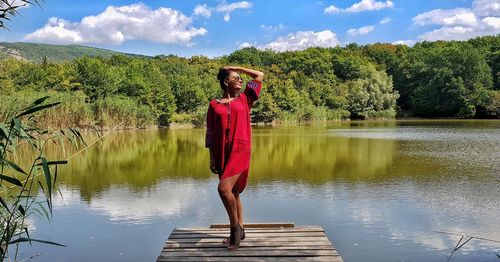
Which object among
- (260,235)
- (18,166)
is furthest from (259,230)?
(18,166)

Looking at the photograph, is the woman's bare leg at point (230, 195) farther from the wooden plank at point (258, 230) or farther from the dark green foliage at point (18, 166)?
the dark green foliage at point (18, 166)

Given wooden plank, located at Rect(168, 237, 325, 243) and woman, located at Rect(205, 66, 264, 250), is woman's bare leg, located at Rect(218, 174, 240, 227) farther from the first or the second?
wooden plank, located at Rect(168, 237, 325, 243)

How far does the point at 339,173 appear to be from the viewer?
11359 millimetres

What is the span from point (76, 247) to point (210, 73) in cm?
4662

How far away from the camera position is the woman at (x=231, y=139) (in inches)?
149

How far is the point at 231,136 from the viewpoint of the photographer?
381cm

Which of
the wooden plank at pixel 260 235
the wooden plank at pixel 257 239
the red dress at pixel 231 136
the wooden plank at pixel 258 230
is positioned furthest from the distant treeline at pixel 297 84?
the red dress at pixel 231 136

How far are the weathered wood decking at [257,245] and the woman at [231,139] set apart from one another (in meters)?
0.14

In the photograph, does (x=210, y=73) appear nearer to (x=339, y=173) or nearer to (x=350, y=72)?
(x=350, y=72)

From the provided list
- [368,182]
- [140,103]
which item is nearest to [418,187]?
[368,182]

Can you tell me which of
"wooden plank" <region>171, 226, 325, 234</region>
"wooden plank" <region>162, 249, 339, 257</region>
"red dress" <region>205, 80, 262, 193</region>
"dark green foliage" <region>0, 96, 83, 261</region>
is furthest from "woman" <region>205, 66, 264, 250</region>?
"dark green foliage" <region>0, 96, 83, 261</region>

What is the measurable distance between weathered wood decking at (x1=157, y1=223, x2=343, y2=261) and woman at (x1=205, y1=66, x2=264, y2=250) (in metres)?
0.14

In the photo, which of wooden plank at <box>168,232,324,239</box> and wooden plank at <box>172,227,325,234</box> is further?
wooden plank at <box>172,227,325,234</box>

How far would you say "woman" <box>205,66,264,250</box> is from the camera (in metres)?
3.79
